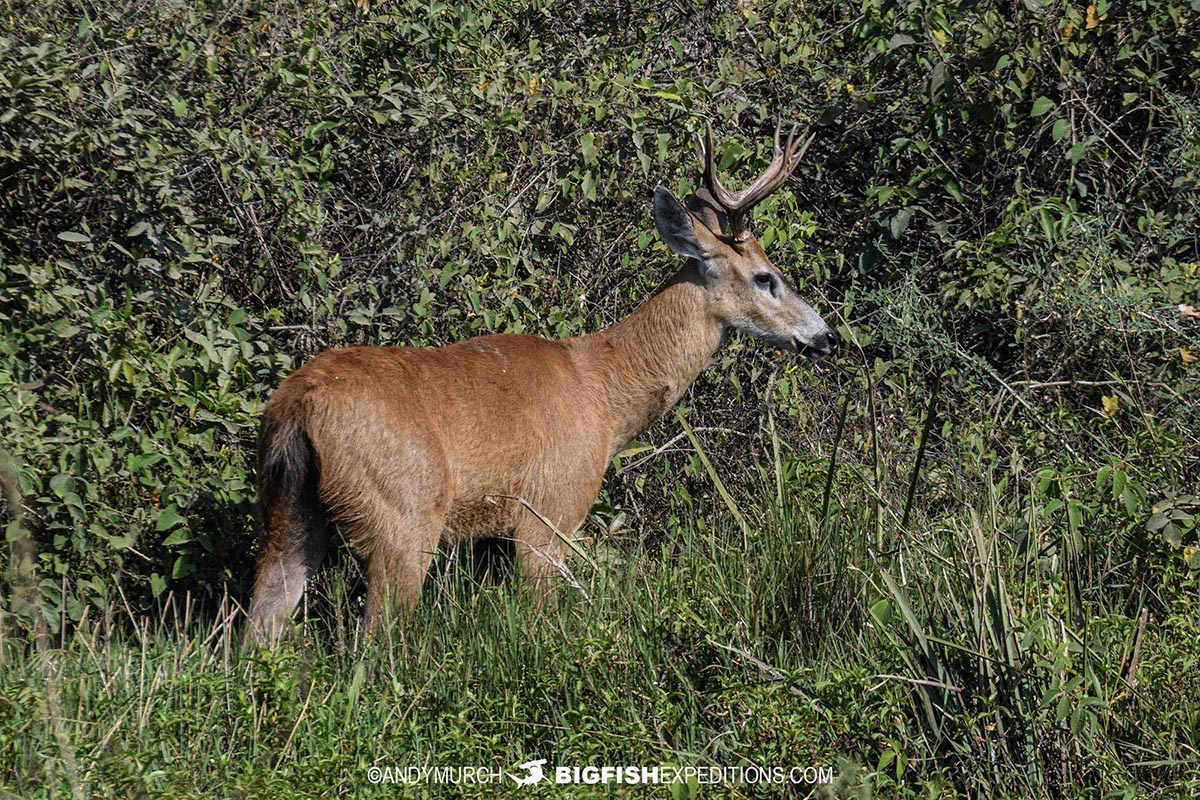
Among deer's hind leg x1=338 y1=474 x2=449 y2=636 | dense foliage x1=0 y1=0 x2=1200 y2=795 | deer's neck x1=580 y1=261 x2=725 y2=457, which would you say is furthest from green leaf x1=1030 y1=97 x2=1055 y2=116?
deer's hind leg x1=338 y1=474 x2=449 y2=636

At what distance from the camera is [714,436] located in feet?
23.3

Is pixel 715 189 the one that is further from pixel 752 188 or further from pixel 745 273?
pixel 745 273

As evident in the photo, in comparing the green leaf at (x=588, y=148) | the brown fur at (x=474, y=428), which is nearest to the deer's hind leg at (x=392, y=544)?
the brown fur at (x=474, y=428)

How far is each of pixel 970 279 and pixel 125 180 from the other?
4268mm

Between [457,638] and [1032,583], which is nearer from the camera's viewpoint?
[1032,583]

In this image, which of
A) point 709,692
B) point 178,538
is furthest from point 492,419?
point 709,692

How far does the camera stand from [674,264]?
23.4ft

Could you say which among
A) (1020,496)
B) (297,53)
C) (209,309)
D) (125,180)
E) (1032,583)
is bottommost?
(1020,496)

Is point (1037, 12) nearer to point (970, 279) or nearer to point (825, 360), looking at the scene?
point (970, 279)

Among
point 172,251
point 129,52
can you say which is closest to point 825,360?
point 172,251

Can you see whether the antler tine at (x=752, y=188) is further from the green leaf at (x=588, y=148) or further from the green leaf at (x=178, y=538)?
the green leaf at (x=178, y=538)

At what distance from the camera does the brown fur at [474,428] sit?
5.09 m

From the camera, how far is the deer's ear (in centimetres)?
638

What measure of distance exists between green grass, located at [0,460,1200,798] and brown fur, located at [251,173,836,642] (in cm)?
33
